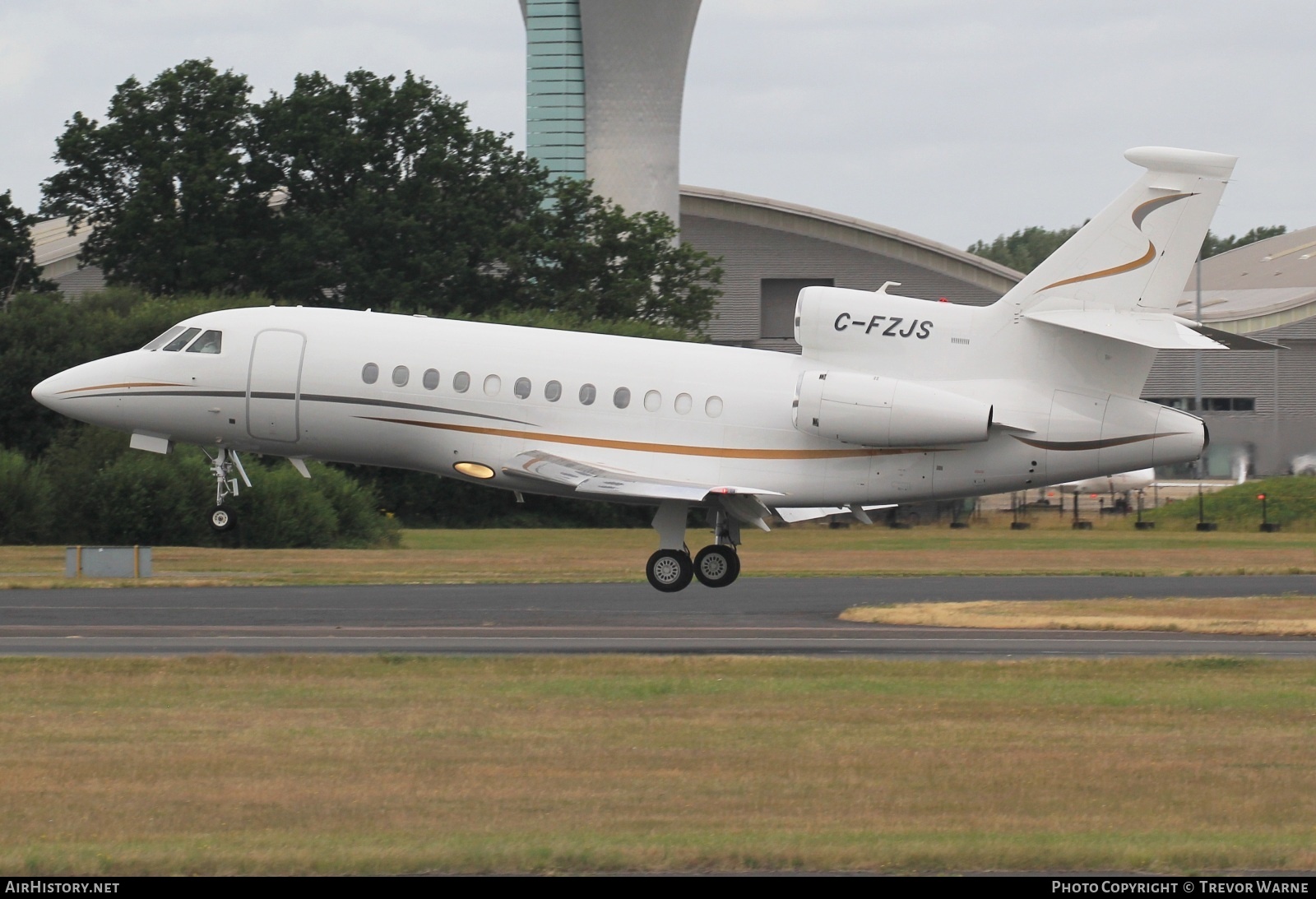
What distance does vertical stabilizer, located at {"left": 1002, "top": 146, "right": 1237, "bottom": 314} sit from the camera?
25.4 m

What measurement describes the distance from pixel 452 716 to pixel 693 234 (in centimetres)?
7278

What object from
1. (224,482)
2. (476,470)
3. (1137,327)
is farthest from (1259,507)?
(224,482)

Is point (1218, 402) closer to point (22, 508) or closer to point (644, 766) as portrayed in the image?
point (22, 508)

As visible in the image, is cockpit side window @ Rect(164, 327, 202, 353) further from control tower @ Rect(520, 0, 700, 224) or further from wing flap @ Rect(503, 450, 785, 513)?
control tower @ Rect(520, 0, 700, 224)

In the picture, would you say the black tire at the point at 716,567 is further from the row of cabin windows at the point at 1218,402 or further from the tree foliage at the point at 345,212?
the row of cabin windows at the point at 1218,402

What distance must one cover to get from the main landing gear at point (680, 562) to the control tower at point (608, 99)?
5966 centimetres

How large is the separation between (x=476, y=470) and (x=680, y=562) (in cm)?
364

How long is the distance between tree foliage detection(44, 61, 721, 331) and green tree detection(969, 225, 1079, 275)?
312ft

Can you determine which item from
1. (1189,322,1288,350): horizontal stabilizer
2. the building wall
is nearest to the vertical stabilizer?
(1189,322,1288,350): horizontal stabilizer

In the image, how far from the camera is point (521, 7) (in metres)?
90.7

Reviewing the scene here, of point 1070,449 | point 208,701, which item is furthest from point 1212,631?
point 208,701

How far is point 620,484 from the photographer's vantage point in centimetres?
2614
